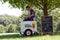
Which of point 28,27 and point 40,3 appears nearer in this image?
point 28,27

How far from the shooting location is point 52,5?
1945 centimetres

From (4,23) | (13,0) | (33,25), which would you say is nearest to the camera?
(33,25)

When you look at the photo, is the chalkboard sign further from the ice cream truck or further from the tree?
the tree

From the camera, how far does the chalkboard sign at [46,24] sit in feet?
49.8

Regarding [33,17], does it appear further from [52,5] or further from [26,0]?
[52,5]

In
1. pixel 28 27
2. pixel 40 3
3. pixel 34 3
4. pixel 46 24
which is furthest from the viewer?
pixel 40 3

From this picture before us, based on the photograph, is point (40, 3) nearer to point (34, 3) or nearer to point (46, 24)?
point (34, 3)

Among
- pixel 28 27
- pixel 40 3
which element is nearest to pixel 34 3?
pixel 40 3

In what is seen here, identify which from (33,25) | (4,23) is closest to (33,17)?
(33,25)

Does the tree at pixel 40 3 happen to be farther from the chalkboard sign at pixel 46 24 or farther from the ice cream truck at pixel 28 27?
the ice cream truck at pixel 28 27

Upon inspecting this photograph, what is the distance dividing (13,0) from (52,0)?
3196mm

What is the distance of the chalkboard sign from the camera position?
15.2m

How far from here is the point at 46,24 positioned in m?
15.3

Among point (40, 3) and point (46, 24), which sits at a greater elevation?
point (40, 3)
